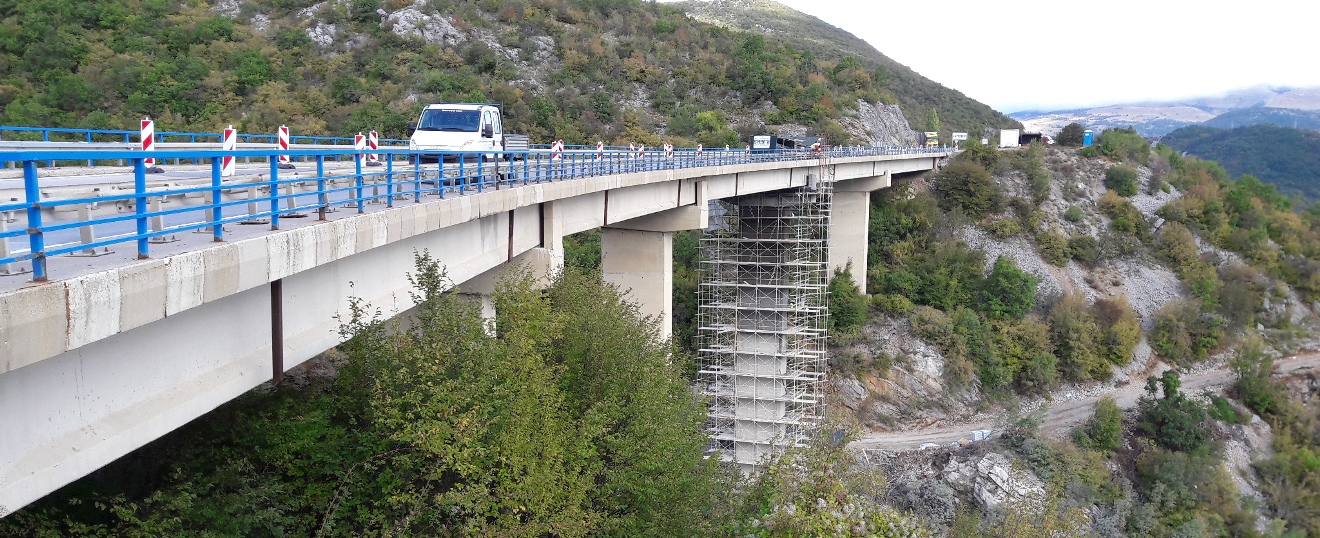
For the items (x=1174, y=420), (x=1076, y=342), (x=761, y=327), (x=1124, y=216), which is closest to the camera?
(x=1174, y=420)

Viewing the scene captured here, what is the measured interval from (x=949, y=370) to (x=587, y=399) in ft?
100

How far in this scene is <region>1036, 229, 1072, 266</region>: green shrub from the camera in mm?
50094

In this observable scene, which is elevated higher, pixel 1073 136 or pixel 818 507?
pixel 1073 136

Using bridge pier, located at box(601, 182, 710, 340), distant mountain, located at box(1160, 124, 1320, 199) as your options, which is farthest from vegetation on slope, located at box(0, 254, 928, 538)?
distant mountain, located at box(1160, 124, 1320, 199)

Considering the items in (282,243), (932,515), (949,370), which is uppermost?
(282,243)

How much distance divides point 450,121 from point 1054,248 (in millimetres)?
41732

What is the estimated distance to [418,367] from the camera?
9.74 m

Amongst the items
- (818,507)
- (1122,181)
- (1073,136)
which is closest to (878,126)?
(1073,136)

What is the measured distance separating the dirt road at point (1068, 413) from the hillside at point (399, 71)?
27.4 m

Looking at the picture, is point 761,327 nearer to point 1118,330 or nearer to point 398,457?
point 1118,330

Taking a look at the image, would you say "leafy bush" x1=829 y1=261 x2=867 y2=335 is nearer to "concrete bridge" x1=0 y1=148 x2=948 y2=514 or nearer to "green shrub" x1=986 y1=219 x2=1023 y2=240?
"green shrub" x1=986 y1=219 x2=1023 y2=240

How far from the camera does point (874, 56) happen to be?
156500 millimetres

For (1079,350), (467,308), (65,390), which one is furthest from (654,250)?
(1079,350)

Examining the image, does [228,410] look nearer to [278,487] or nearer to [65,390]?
[278,487]
